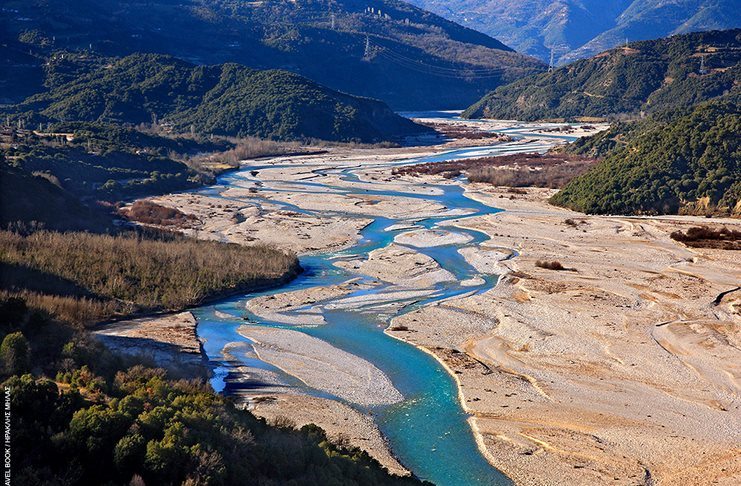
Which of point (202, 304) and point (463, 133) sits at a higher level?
point (463, 133)

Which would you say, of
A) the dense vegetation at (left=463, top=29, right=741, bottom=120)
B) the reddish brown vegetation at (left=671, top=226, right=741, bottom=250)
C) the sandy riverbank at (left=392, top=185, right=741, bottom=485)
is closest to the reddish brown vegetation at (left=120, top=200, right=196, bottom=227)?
the sandy riverbank at (left=392, top=185, right=741, bottom=485)

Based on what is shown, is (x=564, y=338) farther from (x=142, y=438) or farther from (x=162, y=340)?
(x=142, y=438)

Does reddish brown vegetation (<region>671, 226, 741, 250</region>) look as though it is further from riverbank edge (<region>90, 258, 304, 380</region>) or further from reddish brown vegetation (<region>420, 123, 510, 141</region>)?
reddish brown vegetation (<region>420, 123, 510, 141</region>)

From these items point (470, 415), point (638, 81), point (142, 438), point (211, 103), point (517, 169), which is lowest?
point (470, 415)

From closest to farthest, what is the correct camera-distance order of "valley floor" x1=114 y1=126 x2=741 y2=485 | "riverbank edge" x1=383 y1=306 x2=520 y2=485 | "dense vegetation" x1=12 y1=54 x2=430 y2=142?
"riverbank edge" x1=383 y1=306 x2=520 y2=485
"valley floor" x1=114 y1=126 x2=741 y2=485
"dense vegetation" x1=12 y1=54 x2=430 y2=142

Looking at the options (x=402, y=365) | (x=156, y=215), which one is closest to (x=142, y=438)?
(x=402, y=365)

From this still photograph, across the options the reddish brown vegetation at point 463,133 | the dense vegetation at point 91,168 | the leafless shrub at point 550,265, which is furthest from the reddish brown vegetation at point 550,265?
the reddish brown vegetation at point 463,133

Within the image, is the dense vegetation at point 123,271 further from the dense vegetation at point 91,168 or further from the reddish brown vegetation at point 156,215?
the reddish brown vegetation at point 156,215
